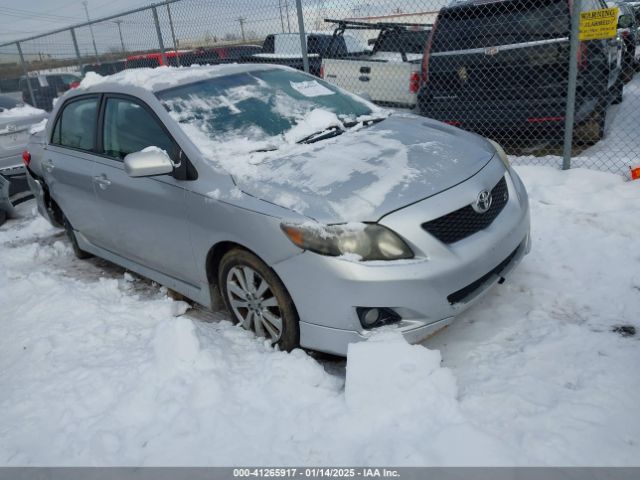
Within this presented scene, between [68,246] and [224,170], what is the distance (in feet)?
10.8

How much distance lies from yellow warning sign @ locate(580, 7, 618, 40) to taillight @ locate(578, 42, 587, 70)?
1.89 ft

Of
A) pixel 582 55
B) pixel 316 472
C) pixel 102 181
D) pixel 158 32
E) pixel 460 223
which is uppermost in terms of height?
pixel 158 32

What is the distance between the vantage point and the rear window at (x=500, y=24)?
215 inches

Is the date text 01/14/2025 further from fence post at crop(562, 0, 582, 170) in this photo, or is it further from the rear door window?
fence post at crop(562, 0, 582, 170)

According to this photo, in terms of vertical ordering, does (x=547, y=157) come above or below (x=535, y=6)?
below

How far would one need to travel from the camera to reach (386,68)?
25.5ft

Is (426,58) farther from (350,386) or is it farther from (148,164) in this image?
(350,386)

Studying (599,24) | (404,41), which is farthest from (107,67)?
(599,24)

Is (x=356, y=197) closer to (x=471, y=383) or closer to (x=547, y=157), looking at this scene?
(x=471, y=383)

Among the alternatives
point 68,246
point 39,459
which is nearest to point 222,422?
point 39,459

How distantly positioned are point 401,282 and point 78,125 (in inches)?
128

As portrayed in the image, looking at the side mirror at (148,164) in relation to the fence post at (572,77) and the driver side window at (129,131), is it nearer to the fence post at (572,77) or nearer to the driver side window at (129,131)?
the driver side window at (129,131)

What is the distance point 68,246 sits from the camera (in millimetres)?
5445

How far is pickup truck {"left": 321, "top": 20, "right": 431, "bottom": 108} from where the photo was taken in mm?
7656
